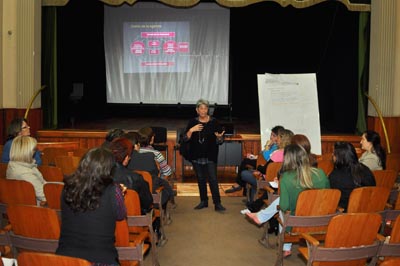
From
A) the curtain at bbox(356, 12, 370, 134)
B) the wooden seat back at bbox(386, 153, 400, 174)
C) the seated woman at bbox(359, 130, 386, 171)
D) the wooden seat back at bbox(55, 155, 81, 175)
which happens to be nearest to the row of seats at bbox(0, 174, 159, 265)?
the wooden seat back at bbox(55, 155, 81, 175)

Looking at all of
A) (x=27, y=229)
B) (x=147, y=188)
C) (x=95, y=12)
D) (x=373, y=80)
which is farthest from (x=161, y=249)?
(x=95, y=12)

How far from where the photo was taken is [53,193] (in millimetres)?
4324

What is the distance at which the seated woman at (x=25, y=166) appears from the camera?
475 cm

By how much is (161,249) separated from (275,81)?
4.08 m

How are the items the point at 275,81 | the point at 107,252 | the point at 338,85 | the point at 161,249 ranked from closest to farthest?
the point at 107,252, the point at 161,249, the point at 275,81, the point at 338,85

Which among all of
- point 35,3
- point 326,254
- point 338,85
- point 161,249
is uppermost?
point 35,3

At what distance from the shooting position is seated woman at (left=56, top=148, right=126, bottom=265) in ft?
10.5

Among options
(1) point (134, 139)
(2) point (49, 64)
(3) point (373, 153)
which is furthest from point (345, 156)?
(2) point (49, 64)

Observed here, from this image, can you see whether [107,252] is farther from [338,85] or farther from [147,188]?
[338,85]

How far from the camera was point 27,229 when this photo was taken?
11.8ft

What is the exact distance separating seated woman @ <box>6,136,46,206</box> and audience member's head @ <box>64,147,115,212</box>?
1.54 m

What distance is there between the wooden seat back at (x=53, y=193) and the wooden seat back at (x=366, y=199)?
217 cm

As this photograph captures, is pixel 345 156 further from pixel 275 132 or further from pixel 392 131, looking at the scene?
pixel 392 131

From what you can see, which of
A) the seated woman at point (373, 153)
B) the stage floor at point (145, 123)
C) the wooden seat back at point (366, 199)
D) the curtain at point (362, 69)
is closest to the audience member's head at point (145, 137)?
the seated woman at point (373, 153)
